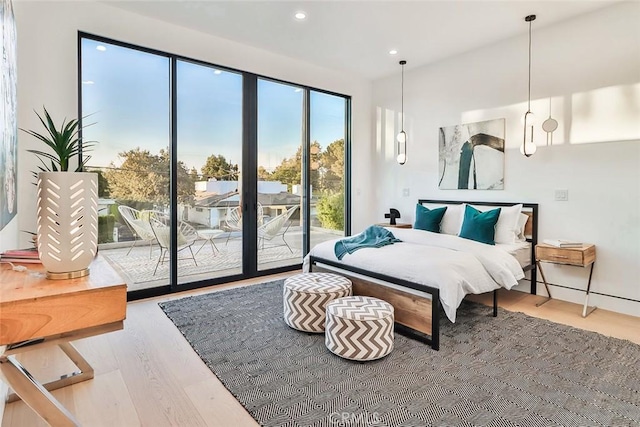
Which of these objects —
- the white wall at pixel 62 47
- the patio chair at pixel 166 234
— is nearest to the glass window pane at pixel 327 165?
the white wall at pixel 62 47

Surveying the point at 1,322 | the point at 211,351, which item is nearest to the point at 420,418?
the point at 211,351

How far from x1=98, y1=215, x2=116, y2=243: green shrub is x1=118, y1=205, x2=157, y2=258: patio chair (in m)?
0.13

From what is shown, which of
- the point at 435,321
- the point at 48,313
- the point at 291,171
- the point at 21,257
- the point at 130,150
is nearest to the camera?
the point at 48,313

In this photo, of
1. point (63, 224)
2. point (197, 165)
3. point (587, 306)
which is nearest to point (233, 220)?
point (197, 165)

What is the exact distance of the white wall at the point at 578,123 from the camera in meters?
3.32

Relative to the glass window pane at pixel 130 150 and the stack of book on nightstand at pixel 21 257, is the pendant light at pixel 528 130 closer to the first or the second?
the glass window pane at pixel 130 150

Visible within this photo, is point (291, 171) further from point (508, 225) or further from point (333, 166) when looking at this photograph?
point (508, 225)

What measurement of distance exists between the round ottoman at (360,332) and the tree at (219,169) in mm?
2534

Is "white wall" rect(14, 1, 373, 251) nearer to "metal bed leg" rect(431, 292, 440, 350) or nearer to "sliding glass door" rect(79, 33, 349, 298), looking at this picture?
"sliding glass door" rect(79, 33, 349, 298)

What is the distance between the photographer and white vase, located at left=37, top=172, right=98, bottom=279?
1263mm

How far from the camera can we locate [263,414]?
1.86m

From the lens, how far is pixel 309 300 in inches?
111

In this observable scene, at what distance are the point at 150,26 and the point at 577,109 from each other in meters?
4.68

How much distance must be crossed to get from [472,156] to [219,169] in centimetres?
330
